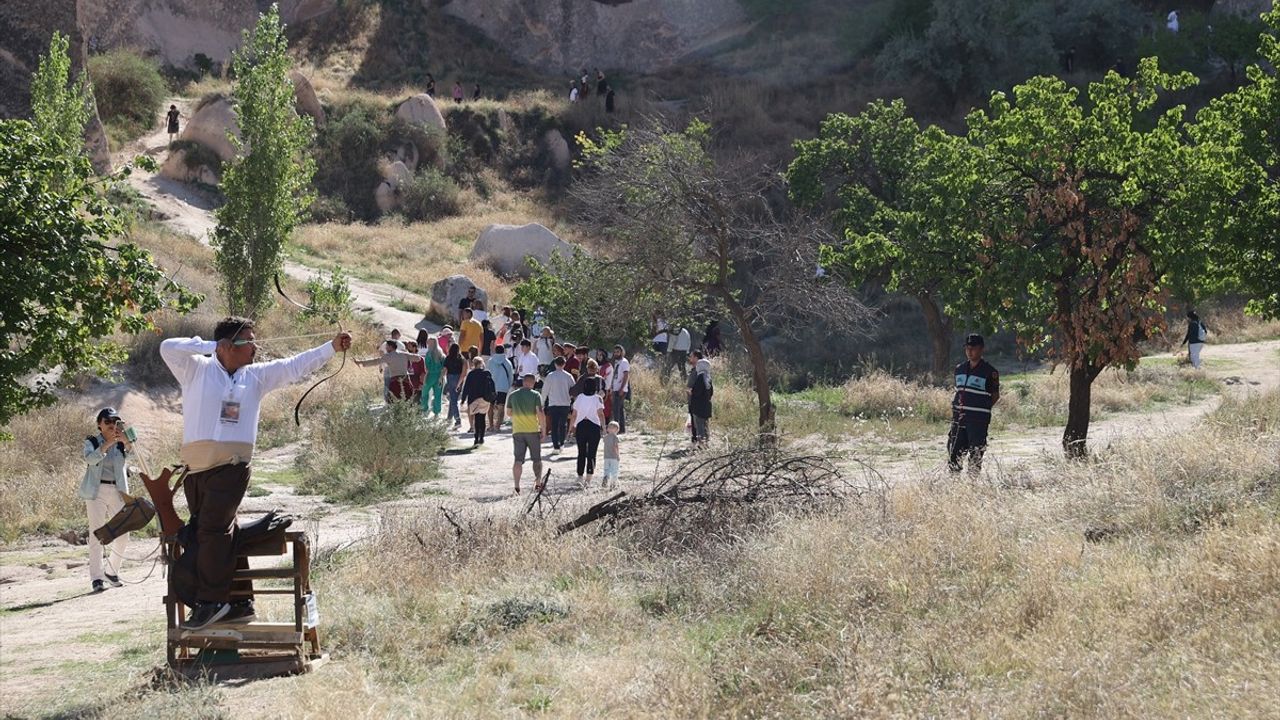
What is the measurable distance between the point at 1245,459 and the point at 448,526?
635cm

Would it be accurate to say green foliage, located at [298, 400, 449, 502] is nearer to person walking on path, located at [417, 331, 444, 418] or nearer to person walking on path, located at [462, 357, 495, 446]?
person walking on path, located at [462, 357, 495, 446]

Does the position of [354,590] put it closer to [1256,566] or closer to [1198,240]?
[1256,566]

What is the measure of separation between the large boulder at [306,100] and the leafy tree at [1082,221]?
1267 inches

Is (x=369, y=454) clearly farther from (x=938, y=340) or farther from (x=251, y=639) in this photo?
(x=938, y=340)

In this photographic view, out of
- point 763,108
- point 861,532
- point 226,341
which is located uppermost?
point 763,108

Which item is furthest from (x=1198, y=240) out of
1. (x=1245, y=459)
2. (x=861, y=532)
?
(x=861, y=532)

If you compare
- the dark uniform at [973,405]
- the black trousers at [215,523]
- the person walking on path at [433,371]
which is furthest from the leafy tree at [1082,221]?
the person walking on path at [433,371]

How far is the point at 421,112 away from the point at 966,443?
119 feet

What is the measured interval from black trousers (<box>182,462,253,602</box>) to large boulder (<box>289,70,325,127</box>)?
3735 cm

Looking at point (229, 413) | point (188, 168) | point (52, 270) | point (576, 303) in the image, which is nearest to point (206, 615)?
point (229, 413)

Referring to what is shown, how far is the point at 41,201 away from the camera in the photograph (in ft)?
25.2

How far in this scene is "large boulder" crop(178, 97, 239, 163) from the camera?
39688mm

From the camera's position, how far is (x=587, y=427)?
1545 cm

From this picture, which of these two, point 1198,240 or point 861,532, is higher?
point 1198,240
